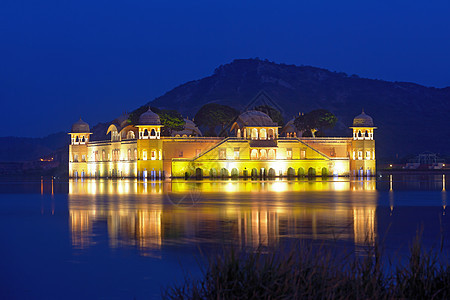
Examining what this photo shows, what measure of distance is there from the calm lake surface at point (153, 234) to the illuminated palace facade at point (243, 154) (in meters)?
48.9

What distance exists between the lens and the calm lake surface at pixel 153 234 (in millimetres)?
13680

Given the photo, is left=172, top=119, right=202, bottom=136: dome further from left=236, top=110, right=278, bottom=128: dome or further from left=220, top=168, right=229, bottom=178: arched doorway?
left=220, top=168, right=229, bottom=178: arched doorway

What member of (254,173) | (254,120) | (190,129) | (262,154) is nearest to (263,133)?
(254,120)

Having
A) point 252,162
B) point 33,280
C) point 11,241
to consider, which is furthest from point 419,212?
point 252,162

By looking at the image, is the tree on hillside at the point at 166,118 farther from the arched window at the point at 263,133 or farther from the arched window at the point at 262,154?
the arched window at the point at 262,154

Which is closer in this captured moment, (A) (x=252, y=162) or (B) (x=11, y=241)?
(B) (x=11, y=241)

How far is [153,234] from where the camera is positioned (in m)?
20.7

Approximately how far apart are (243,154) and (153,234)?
6643 cm

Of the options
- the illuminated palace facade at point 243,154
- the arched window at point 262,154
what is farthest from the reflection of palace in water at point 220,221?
the arched window at point 262,154

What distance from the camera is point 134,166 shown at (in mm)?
87625

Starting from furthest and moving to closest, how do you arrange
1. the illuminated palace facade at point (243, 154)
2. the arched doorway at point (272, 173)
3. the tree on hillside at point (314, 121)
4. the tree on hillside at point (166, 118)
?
the tree on hillside at point (314, 121) → the tree on hillside at point (166, 118) → the arched doorway at point (272, 173) → the illuminated palace facade at point (243, 154)

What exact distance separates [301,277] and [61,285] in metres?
5.58

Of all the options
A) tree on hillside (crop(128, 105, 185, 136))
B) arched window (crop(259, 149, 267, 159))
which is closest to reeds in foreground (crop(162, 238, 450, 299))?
arched window (crop(259, 149, 267, 159))

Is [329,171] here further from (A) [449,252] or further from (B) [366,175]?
(A) [449,252]
